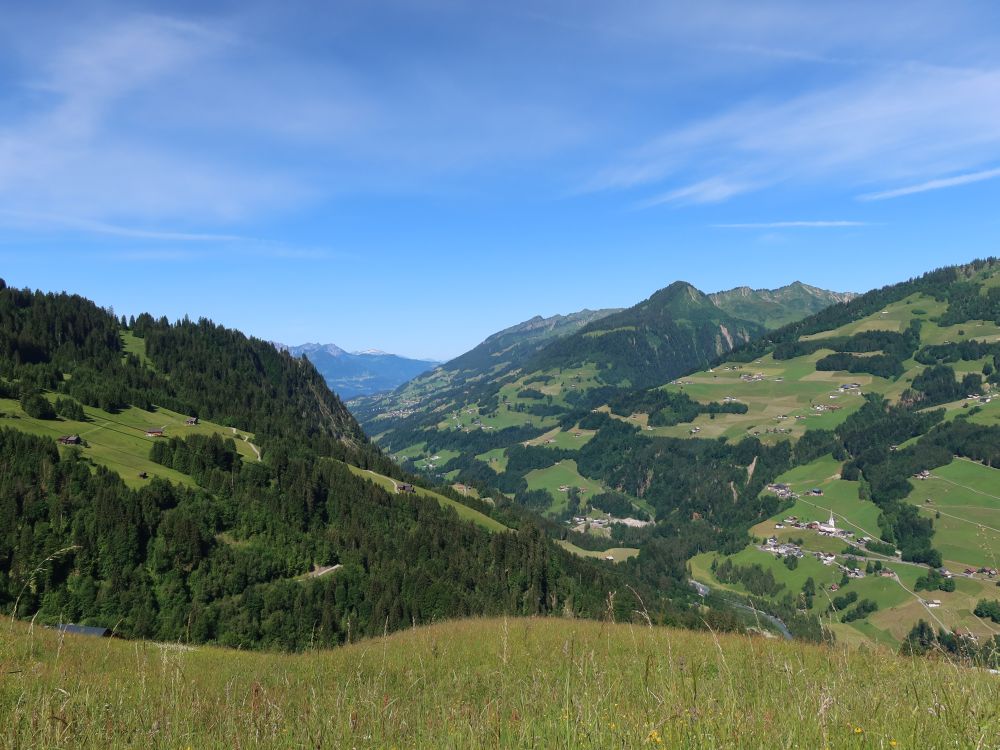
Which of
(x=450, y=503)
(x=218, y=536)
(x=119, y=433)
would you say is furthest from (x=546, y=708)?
(x=450, y=503)

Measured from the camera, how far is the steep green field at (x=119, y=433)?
305ft

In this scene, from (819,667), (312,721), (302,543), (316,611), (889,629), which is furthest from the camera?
(889,629)

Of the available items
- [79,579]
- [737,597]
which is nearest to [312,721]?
[79,579]

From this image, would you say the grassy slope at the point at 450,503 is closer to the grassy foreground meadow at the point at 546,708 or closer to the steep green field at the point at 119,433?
the steep green field at the point at 119,433

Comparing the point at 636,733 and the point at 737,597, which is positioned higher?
the point at 636,733

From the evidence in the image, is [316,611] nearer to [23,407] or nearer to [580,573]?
[580,573]

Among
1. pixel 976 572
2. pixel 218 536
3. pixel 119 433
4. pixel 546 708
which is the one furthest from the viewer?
pixel 976 572

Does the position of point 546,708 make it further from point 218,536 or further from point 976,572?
point 976,572

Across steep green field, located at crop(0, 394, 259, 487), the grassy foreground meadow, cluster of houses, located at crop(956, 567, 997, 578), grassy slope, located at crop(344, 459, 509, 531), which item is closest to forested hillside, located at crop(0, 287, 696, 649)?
steep green field, located at crop(0, 394, 259, 487)

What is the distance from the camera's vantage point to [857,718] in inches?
240

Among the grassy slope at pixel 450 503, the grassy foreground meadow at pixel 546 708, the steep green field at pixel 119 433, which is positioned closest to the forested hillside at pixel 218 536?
the steep green field at pixel 119 433

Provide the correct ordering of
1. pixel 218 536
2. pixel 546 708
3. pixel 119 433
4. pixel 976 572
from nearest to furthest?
1. pixel 546 708
2. pixel 218 536
3. pixel 119 433
4. pixel 976 572

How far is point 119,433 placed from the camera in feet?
361

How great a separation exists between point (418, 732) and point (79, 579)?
8771 centimetres
